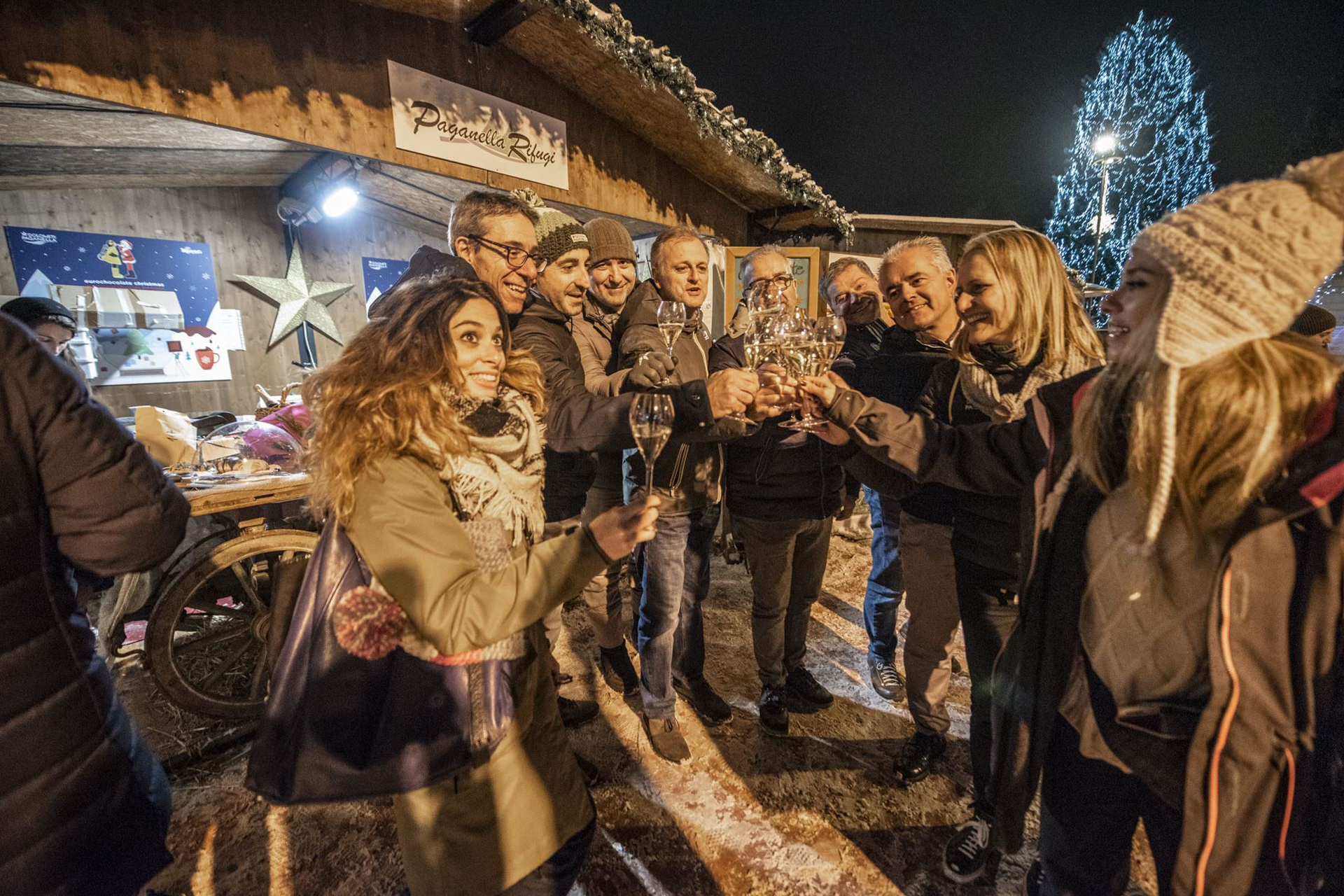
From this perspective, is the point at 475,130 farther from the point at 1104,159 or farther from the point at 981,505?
the point at 1104,159

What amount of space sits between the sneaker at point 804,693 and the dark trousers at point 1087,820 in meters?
1.61

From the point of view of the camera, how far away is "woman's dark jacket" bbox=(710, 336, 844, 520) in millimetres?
2678

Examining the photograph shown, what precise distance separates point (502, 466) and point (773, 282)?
2.28 meters

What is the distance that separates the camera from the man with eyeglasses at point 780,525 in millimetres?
2688

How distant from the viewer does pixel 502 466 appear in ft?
4.94

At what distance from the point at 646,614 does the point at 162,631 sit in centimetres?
263

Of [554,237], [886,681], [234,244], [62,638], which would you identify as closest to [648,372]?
[554,237]

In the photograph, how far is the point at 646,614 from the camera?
2674 mm

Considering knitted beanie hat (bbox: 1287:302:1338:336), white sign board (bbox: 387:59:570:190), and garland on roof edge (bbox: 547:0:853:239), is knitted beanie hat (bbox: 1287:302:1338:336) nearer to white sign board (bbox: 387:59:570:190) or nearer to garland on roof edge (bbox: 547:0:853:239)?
garland on roof edge (bbox: 547:0:853:239)

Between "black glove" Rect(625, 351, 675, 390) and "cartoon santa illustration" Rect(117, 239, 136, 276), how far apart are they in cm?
768

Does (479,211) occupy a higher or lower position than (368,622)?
higher

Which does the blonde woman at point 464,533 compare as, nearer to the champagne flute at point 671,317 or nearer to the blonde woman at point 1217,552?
the champagne flute at point 671,317

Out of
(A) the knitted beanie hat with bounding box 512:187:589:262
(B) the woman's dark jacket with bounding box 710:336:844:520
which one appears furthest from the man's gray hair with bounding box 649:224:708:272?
(B) the woman's dark jacket with bounding box 710:336:844:520

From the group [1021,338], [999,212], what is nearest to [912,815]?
[1021,338]
